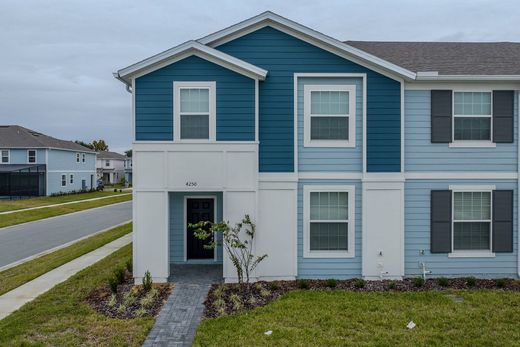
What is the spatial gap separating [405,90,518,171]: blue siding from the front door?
5.73 meters

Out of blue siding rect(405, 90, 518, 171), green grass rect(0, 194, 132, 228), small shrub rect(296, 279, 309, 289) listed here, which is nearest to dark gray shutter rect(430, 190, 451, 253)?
blue siding rect(405, 90, 518, 171)

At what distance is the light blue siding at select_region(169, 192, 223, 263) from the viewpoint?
1134 cm

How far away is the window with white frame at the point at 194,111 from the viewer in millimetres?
9930

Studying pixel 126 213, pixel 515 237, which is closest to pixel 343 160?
pixel 515 237

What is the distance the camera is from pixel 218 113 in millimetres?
9930

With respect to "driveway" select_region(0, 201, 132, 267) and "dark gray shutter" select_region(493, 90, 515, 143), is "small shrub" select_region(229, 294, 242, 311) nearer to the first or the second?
"dark gray shutter" select_region(493, 90, 515, 143)

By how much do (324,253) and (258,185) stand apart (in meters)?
2.54

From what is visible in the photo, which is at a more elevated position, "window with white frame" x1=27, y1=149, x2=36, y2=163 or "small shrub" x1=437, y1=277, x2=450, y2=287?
"window with white frame" x1=27, y1=149, x2=36, y2=163

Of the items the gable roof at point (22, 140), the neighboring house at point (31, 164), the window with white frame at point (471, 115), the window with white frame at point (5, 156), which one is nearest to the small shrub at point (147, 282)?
the window with white frame at point (471, 115)

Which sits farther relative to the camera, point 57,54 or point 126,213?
point 57,54

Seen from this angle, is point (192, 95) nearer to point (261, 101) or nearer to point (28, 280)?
point (261, 101)

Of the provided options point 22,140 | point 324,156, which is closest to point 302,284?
point 324,156

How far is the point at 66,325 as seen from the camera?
7.33 metres

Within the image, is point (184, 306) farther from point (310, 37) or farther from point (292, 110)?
point (310, 37)
